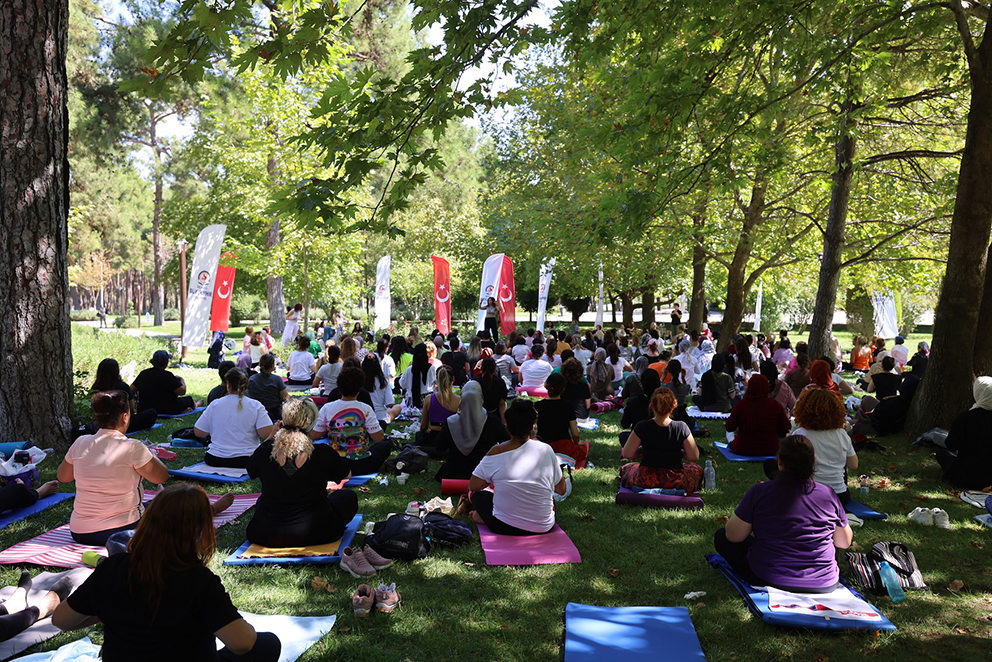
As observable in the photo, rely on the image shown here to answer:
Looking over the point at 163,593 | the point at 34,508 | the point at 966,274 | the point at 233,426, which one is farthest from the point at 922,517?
the point at 34,508

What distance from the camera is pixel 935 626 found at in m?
4.17

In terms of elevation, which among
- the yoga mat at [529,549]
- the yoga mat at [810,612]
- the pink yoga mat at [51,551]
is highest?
the yoga mat at [810,612]

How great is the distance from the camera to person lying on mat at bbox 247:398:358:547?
16.2ft

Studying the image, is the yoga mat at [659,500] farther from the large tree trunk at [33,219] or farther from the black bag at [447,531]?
the large tree trunk at [33,219]

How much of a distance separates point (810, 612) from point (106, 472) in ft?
Result: 16.4

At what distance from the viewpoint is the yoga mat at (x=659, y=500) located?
21.2ft

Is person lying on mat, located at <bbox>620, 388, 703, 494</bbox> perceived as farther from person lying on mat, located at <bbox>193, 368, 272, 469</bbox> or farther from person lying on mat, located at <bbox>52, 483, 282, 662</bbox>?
person lying on mat, located at <bbox>52, 483, 282, 662</bbox>

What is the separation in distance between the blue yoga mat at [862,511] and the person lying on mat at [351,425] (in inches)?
194

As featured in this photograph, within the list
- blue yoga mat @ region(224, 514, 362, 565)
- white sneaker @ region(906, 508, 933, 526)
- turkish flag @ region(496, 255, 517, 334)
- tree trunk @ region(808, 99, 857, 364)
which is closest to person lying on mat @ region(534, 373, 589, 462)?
blue yoga mat @ region(224, 514, 362, 565)

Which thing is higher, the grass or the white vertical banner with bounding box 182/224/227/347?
the white vertical banner with bounding box 182/224/227/347

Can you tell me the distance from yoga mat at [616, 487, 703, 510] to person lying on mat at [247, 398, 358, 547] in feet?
9.46

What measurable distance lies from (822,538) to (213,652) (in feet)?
12.1

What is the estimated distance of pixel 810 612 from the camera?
4098 mm

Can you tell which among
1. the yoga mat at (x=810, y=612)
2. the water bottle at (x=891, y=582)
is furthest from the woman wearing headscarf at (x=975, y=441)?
the yoga mat at (x=810, y=612)
